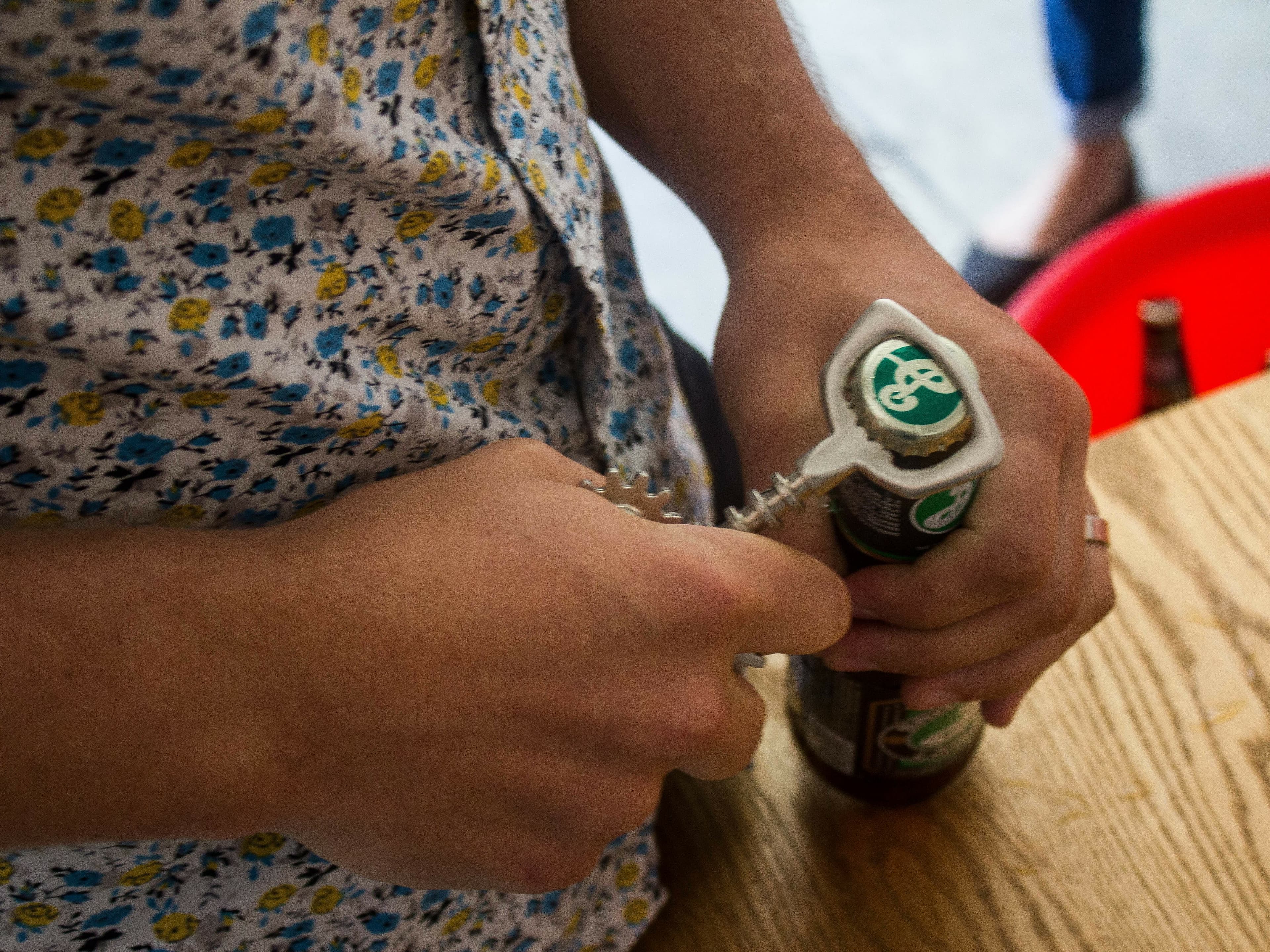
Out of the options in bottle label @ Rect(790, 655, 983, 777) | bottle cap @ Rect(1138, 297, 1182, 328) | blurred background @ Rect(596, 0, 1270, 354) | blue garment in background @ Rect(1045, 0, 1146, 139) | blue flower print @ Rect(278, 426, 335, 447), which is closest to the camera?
blue flower print @ Rect(278, 426, 335, 447)

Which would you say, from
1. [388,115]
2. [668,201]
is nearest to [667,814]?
[388,115]

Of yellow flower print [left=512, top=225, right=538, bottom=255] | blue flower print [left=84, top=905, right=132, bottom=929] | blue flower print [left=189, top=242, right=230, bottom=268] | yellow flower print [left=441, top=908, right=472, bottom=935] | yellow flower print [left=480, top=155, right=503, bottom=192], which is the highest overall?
yellow flower print [left=480, top=155, right=503, bottom=192]

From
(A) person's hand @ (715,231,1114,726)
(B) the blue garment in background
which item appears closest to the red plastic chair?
(B) the blue garment in background

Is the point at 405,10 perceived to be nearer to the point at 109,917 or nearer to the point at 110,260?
the point at 110,260

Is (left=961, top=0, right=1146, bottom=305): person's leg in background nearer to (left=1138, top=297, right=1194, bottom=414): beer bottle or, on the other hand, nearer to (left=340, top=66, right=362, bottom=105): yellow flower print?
(left=1138, top=297, right=1194, bottom=414): beer bottle

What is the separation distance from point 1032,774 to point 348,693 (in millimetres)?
442

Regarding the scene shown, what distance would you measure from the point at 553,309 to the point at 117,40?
24cm

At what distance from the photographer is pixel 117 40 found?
318 millimetres

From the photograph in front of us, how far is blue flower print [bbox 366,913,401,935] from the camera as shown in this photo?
0.49 meters

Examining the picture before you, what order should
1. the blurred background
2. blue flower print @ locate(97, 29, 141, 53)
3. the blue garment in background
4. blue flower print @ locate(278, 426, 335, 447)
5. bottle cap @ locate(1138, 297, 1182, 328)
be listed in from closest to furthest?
blue flower print @ locate(97, 29, 141, 53) < blue flower print @ locate(278, 426, 335, 447) < bottle cap @ locate(1138, 297, 1182, 328) < the blue garment in background < the blurred background

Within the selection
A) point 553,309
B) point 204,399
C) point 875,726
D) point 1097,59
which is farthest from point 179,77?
point 1097,59

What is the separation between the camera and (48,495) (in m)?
0.38

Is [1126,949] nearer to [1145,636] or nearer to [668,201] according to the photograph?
[1145,636]

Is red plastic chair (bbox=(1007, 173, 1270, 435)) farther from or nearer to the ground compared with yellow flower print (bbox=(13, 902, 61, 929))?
nearer to the ground
